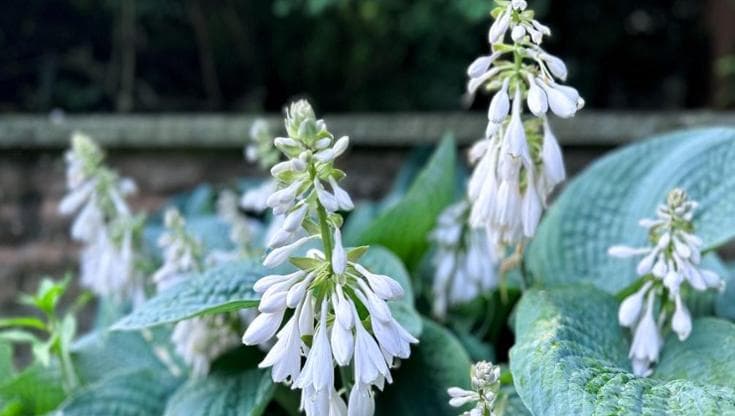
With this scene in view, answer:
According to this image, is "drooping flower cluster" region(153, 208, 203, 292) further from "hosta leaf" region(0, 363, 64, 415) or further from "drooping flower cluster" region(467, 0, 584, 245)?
"drooping flower cluster" region(467, 0, 584, 245)

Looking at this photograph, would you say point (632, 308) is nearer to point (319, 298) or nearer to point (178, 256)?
point (319, 298)

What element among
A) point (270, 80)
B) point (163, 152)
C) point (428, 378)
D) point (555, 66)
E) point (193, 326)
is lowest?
point (428, 378)

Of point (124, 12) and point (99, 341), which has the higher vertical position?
point (124, 12)

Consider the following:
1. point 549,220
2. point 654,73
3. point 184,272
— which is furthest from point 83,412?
point 654,73

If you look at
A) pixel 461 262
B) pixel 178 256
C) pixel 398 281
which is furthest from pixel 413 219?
pixel 178 256

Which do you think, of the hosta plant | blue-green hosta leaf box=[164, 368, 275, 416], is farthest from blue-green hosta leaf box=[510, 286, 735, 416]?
blue-green hosta leaf box=[164, 368, 275, 416]

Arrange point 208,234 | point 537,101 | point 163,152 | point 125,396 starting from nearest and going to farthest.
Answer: point 537,101 → point 125,396 → point 208,234 → point 163,152

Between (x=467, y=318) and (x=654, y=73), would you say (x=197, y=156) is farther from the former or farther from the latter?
(x=654, y=73)
